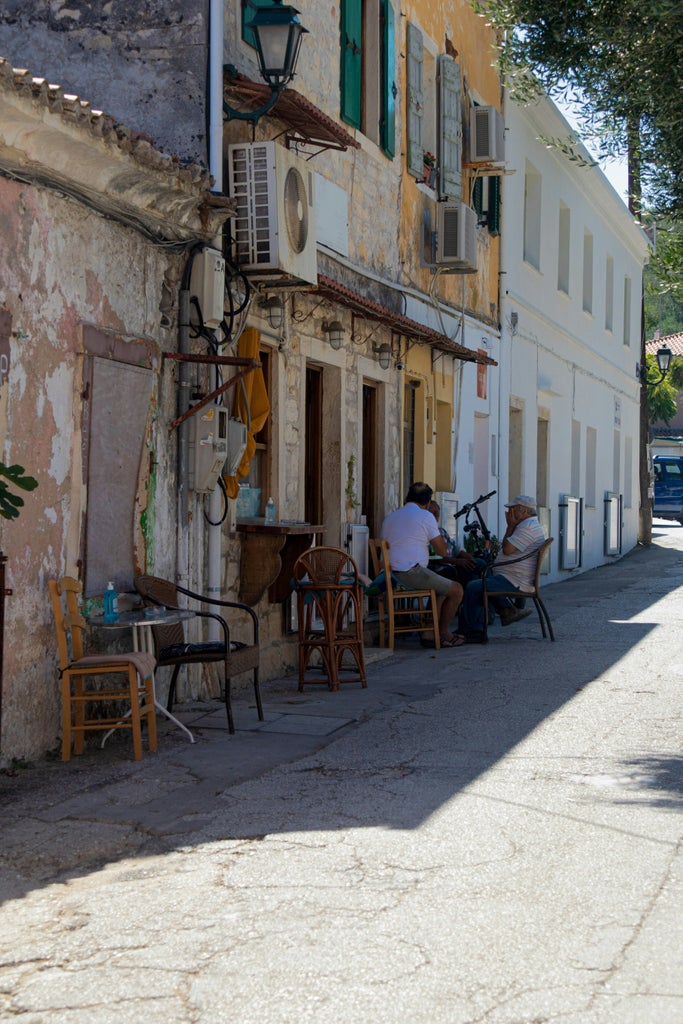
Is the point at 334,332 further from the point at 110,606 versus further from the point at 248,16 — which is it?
the point at 110,606

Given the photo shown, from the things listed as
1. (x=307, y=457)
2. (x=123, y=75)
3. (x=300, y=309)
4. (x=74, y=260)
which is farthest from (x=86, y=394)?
(x=307, y=457)

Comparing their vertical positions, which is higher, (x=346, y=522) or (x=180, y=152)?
(x=180, y=152)

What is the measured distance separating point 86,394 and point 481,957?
477 cm

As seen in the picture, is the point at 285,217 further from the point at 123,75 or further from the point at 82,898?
the point at 82,898

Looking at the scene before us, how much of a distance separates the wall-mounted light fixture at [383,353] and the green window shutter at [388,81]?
1.90 metres

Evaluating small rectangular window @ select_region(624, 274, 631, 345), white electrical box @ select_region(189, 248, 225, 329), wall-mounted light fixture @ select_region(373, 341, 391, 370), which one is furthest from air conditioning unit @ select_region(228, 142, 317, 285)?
small rectangular window @ select_region(624, 274, 631, 345)

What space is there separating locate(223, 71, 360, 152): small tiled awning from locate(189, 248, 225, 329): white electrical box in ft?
4.12

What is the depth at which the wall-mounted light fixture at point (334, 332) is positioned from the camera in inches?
469

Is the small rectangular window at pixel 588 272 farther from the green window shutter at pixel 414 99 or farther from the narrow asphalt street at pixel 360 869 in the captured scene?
the narrow asphalt street at pixel 360 869

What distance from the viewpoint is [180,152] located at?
30.8ft

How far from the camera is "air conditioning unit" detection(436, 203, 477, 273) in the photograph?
15023mm

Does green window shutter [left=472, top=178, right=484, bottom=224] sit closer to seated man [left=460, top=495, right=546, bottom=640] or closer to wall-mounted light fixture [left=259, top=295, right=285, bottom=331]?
seated man [left=460, top=495, right=546, bottom=640]

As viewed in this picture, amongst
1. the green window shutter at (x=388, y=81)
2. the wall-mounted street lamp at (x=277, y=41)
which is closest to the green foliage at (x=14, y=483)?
the wall-mounted street lamp at (x=277, y=41)

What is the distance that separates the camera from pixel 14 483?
518cm
